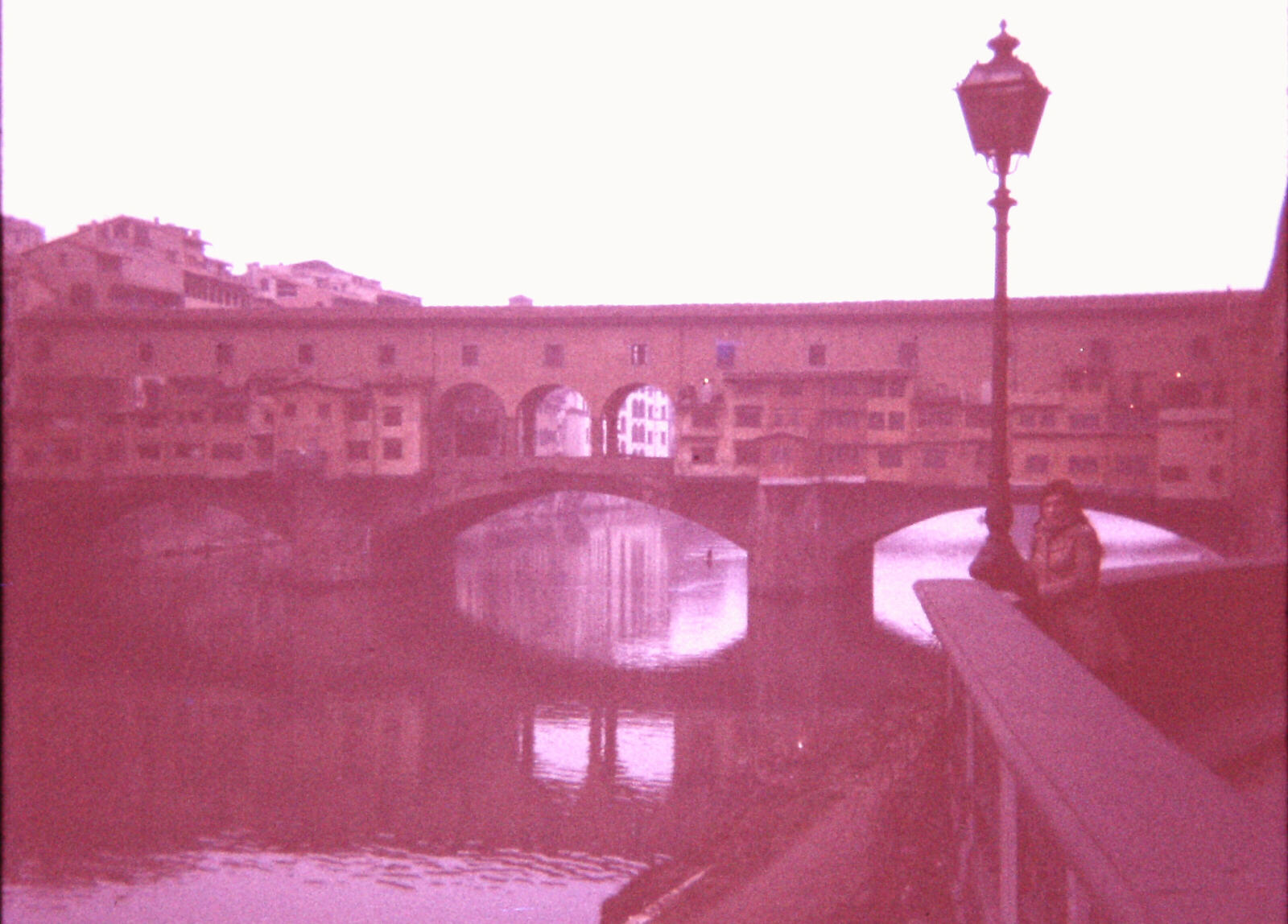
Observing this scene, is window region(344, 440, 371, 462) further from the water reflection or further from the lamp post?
the lamp post

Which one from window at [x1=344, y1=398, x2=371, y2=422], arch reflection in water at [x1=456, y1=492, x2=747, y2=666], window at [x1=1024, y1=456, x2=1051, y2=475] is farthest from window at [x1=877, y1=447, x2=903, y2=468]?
window at [x1=344, y1=398, x2=371, y2=422]

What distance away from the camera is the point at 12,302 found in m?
0.65

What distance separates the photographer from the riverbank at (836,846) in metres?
5.09

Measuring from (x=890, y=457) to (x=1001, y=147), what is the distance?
72.0 ft

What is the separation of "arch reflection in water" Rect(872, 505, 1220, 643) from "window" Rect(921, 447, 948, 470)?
202 centimetres

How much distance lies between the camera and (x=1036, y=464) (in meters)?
24.1

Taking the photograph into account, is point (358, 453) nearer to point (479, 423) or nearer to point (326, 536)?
point (326, 536)

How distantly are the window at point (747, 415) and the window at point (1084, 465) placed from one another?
7.12m

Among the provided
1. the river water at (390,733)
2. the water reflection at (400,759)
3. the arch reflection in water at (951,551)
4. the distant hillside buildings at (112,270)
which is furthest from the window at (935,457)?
the distant hillside buildings at (112,270)

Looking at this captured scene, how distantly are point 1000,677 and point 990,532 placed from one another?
2.37 metres

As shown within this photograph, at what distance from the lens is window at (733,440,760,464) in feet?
90.5

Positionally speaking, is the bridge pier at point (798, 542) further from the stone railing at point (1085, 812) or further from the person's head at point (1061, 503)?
the stone railing at point (1085, 812)

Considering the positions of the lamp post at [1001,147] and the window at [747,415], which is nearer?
the lamp post at [1001,147]

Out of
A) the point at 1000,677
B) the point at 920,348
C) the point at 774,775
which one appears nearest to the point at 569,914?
the point at 774,775
